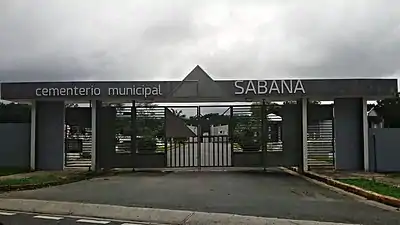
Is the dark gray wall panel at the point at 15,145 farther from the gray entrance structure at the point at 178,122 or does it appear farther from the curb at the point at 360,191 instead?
the curb at the point at 360,191

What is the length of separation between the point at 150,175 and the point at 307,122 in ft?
21.5

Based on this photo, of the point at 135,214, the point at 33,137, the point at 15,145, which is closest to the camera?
the point at 135,214

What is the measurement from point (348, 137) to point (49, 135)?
1203cm

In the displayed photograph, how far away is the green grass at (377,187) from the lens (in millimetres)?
12913

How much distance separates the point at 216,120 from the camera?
70.0ft

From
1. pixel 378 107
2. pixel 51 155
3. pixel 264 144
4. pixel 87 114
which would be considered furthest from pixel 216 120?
pixel 378 107

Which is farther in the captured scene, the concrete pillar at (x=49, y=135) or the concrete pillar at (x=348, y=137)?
the concrete pillar at (x=49, y=135)

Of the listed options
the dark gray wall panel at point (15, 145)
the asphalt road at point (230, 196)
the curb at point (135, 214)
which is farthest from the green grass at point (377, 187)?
the dark gray wall panel at point (15, 145)

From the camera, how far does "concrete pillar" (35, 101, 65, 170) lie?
2172 cm

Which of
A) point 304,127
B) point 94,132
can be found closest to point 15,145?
point 94,132

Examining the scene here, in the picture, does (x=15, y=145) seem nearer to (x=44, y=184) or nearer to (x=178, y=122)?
(x=178, y=122)

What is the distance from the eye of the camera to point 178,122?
21266 mm

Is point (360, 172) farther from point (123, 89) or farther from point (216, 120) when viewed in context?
point (123, 89)

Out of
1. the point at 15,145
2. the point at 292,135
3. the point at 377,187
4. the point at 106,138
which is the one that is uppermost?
the point at 292,135
